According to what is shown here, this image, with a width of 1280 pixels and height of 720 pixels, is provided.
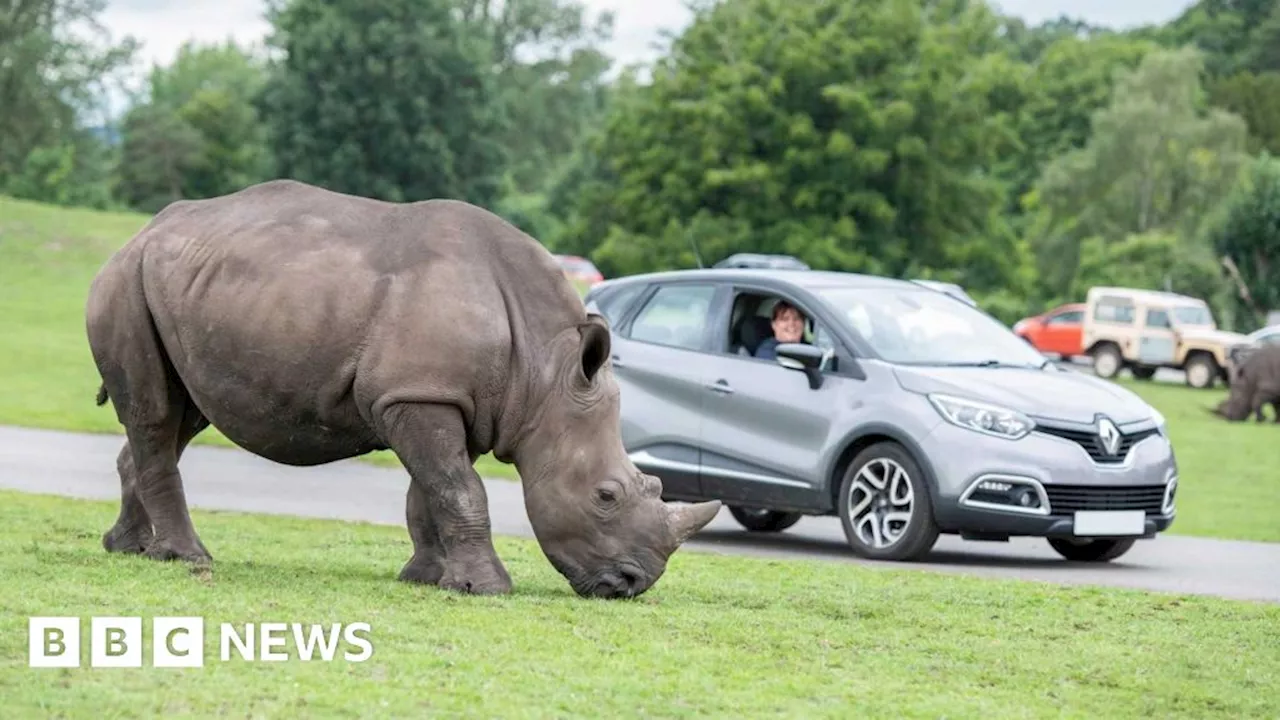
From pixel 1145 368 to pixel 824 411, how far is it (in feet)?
130

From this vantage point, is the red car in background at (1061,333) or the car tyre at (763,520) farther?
the red car in background at (1061,333)

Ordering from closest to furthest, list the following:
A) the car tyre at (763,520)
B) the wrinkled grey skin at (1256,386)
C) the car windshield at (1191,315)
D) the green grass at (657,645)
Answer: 1. the green grass at (657,645)
2. the car tyre at (763,520)
3. the wrinkled grey skin at (1256,386)
4. the car windshield at (1191,315)

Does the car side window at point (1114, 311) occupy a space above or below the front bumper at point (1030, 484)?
below

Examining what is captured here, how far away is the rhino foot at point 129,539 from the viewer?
11086mm

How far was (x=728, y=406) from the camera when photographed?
15461 millimetres

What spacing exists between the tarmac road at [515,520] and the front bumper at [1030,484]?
0.31m

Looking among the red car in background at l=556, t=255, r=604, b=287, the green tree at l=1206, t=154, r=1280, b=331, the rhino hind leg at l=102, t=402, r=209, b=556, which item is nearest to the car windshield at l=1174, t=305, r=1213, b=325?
the green tree at l=1206, t=154, r=1280, b=331

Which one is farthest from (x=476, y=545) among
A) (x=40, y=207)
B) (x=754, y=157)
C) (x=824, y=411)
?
(x=754, y=157)

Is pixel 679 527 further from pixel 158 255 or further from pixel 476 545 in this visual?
pixel 158 255

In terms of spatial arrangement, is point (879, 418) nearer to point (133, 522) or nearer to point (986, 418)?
point (986, 418)

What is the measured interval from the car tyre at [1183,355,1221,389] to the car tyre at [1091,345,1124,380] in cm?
221

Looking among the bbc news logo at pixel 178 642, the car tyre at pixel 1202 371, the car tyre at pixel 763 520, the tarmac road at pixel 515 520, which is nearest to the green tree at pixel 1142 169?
the car tyre at pixel 1202 371

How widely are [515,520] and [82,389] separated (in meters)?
14.2

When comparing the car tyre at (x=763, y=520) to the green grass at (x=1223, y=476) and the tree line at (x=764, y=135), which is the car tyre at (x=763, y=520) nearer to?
the green grass at (x=1223, y=476)
